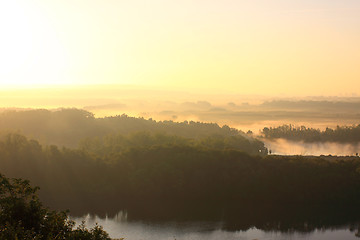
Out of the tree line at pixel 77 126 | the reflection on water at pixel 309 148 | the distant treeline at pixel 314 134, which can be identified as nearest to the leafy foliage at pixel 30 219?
the tree line at pixel 77 126

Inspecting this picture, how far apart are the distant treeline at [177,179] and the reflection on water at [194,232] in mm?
5553

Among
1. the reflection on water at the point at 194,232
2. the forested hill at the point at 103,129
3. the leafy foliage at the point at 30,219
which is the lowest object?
the reflection on water at the point at 194,232

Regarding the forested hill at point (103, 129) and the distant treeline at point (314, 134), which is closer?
the forested hill at point (103, 129)

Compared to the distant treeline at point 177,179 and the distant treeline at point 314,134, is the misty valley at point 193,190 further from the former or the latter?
the distant treeline at point 314,134

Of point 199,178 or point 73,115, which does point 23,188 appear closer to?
point 199,178

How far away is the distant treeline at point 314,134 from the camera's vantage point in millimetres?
168250

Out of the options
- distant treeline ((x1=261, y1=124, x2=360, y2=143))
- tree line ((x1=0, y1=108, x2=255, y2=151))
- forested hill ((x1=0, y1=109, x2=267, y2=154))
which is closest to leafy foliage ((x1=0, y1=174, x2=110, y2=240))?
forested hill ((x1=0, y1=109, x2=267, y2=154))

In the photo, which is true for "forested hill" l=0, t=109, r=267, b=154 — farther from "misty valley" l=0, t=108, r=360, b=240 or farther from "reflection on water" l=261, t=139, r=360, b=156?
"misty valley" l=0, t=108, r=360, b=240

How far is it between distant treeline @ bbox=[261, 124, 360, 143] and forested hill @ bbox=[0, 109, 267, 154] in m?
18.8

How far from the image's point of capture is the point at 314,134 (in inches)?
6831

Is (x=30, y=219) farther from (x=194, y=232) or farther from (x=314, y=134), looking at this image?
(x=314, y=134)

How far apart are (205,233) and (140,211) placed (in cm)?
1272

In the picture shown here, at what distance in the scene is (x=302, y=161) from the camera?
8250 cm

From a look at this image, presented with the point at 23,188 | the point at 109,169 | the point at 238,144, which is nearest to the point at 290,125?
the point at 238,144
